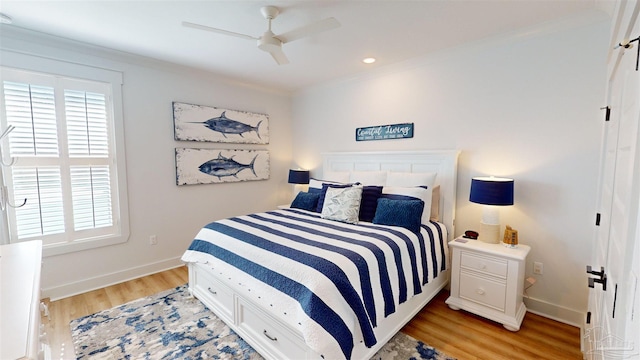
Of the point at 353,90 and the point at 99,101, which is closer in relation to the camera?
the point at 99,101

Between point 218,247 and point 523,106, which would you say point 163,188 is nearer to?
point 218,247

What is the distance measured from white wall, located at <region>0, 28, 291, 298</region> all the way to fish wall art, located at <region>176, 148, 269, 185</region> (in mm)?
92

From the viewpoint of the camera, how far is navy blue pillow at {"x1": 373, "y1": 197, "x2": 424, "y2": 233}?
2.40m

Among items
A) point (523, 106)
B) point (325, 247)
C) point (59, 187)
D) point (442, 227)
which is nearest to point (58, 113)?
point (59, 187)

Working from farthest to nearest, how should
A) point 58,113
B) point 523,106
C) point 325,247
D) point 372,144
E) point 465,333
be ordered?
point 372,144 < point 58,113 < point 523,106 < point 465,333 < point 325,247

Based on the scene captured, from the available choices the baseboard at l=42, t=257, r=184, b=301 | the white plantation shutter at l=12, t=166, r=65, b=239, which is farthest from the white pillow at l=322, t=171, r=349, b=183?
the white plantation shutter at l=12, t=166, r=65, b=239

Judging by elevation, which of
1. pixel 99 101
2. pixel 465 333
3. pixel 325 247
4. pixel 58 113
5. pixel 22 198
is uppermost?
→ pixel 99 101

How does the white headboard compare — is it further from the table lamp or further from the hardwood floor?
the hardwood floor

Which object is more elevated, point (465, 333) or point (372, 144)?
point (372, 144)

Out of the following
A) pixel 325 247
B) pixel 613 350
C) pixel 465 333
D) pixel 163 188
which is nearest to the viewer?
pixel 613 350

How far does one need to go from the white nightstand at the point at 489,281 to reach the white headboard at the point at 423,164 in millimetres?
440

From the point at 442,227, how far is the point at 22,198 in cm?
409

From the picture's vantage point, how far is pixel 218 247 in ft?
7.48

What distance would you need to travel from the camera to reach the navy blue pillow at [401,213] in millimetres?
2404
